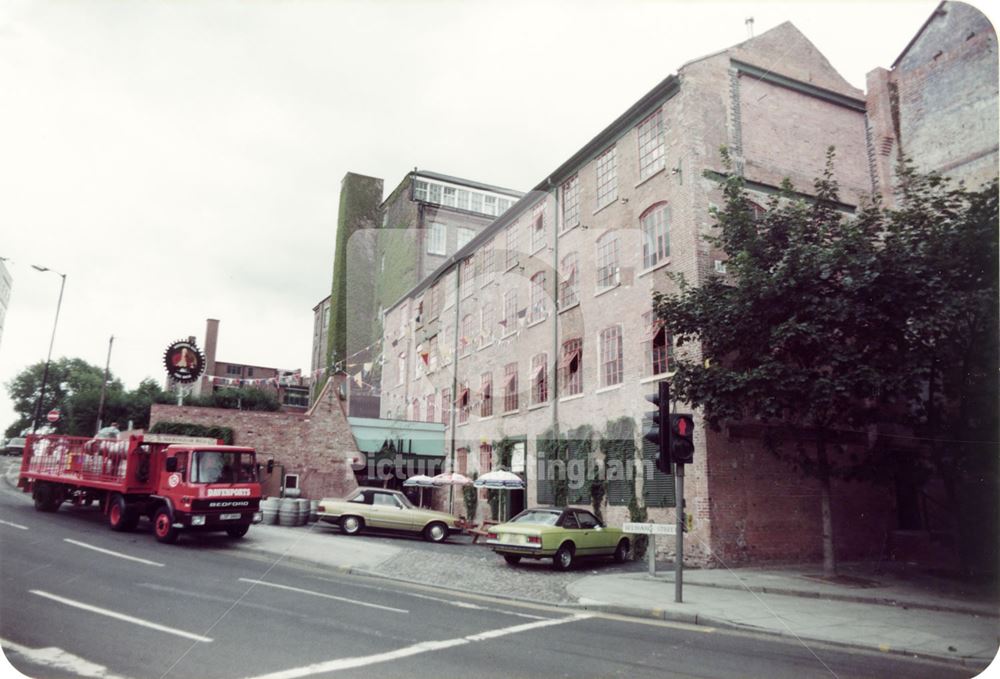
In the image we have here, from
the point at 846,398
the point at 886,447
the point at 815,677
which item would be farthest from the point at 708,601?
the point at 886,447

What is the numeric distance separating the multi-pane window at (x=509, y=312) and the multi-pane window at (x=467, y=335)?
8.63 ft

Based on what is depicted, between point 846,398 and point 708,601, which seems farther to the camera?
point 846,398

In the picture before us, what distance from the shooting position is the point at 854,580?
520 inches

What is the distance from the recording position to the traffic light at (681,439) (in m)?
10.5

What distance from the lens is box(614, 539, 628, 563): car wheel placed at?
16547 millimetres

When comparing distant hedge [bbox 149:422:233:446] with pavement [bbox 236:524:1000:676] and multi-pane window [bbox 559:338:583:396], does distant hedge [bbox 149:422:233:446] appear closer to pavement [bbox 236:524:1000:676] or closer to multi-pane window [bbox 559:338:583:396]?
pavement [bbox 236:524:1000:676]

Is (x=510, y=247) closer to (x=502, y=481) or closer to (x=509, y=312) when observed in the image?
(x=509, y=312)

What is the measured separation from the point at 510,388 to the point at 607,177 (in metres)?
8.83

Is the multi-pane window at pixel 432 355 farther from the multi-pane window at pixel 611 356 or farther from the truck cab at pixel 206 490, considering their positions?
the truck cab at pixel 206 490

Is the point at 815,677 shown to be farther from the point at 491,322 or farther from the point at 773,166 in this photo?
the point at 491,322

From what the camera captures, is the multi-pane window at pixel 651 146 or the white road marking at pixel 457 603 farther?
the multi-pane window at pixel 651 146

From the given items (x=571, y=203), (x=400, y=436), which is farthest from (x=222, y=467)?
(x=571, y=203)

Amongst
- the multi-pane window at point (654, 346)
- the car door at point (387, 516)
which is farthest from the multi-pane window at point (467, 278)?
the multi-pane window at point (654, 346)

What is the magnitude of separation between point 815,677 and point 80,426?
113 ft
